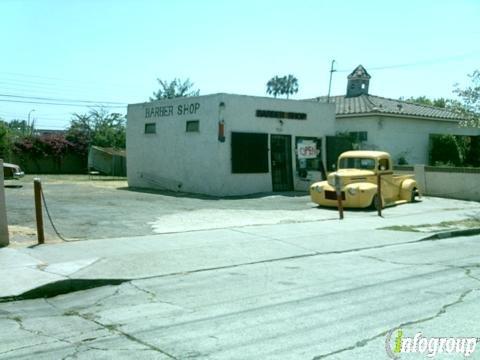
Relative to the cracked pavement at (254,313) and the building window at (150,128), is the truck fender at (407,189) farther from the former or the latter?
the building window at (150,128)

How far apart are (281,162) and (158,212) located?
8627mm

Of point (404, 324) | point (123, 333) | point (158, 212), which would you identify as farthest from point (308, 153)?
point (123, 333)

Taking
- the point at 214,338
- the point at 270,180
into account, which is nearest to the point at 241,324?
the point at 214,338

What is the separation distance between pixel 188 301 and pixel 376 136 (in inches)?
876

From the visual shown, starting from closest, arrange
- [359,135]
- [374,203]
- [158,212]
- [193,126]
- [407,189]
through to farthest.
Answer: [158,212] → [374,203] → [407,189] → [193,126] → [359,135]

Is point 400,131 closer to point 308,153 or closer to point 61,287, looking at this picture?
point 308,153

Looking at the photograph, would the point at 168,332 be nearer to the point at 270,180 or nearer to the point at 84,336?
the point at 84,336

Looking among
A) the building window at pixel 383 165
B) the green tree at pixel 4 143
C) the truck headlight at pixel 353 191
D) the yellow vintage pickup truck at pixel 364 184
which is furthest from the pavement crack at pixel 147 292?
the green tree at pixel 4 143

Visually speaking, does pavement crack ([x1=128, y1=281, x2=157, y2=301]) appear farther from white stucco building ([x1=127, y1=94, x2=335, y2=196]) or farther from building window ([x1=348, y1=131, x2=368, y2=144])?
building window ([x1=348, y1=131, x2=368, y2=144])

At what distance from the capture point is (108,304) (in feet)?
22.4

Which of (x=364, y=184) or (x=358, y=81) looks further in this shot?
(x=358, y=81)

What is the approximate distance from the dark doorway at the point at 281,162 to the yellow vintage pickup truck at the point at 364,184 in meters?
4.16

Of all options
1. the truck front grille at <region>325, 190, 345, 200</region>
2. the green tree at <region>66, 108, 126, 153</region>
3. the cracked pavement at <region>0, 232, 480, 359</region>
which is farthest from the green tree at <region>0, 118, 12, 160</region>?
the cracked pavement at <region>0, 232, 480, 359</region>

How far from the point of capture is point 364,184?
17406mm
